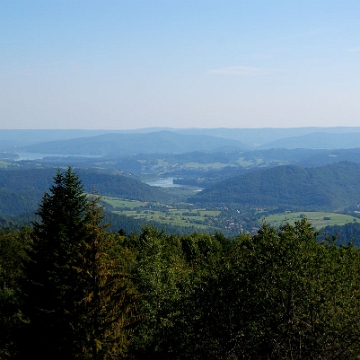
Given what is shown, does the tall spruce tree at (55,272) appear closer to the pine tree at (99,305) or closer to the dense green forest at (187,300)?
the dense green forest at (187,300)

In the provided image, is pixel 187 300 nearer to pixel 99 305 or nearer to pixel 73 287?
pixel 99 305

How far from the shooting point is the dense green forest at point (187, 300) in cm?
1560

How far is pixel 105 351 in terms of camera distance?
61.2ft

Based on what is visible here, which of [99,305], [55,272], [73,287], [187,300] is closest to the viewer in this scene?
[99,305]

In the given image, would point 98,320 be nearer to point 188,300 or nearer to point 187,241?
point 188,300

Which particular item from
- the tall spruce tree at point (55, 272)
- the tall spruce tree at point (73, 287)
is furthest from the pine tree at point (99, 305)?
the tall spruce tree at point (55, 272)

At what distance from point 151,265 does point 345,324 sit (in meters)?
11.4

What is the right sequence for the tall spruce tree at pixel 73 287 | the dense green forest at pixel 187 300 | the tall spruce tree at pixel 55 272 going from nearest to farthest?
1. the dense green forest at pixel 187 300
2. the tall spruce tree at pixel 73 287
3. the tall spruce tree at pixel 55 272

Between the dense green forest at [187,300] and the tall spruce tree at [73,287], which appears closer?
the dense green forest at [187,300]

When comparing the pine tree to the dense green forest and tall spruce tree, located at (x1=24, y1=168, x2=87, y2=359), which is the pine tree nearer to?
the dense green forest

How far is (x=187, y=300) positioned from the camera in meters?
19.0

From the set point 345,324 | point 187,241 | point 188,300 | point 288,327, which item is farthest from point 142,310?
point 187,241

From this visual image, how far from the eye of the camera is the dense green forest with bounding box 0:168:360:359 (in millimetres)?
15602

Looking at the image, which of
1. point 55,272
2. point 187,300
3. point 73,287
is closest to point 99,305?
point 73,287
